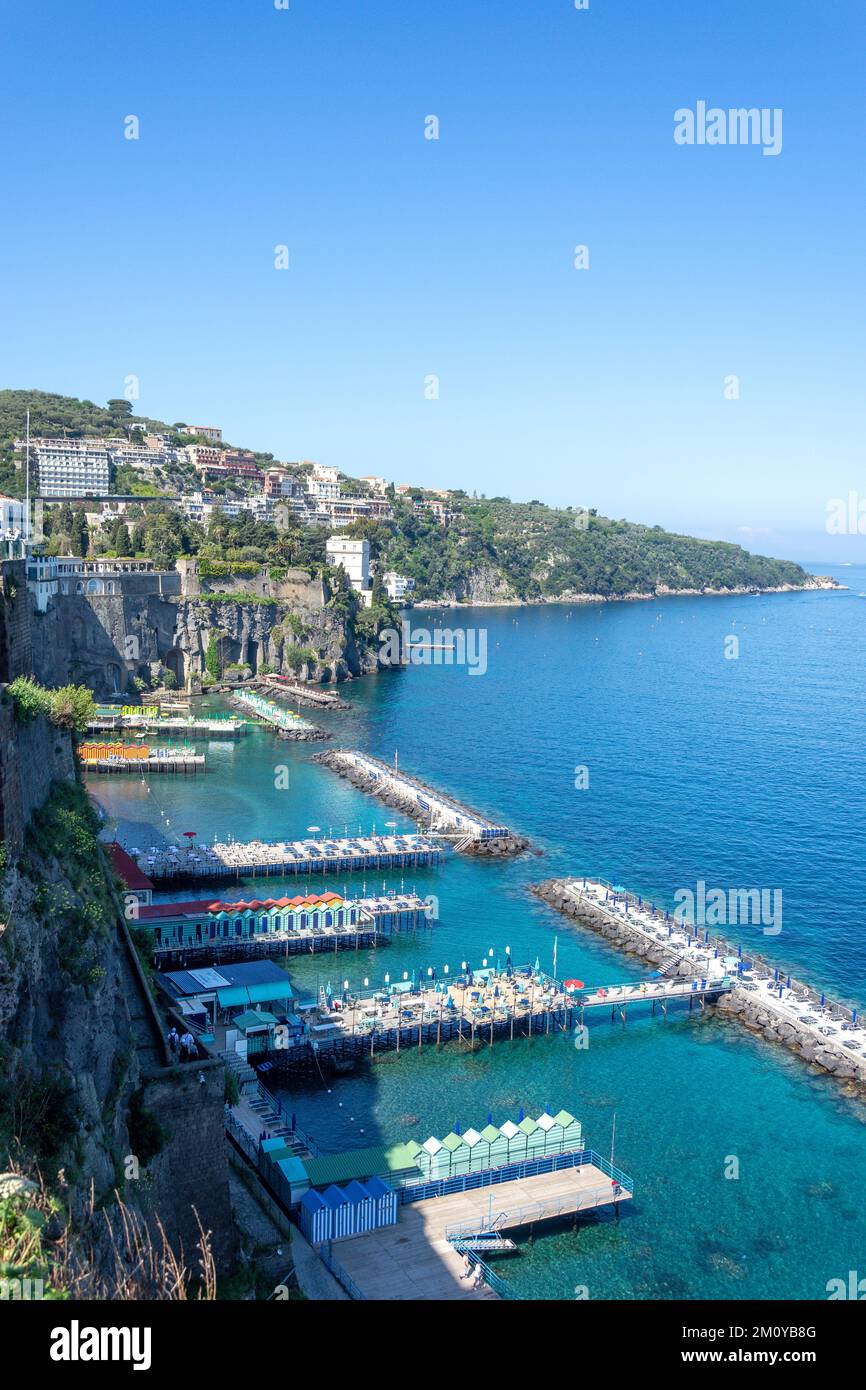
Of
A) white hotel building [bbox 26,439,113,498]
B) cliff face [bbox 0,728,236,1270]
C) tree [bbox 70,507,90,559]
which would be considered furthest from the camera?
white hotel building [bbox 26,439,113,498]

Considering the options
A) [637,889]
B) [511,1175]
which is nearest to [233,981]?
[511,1175]

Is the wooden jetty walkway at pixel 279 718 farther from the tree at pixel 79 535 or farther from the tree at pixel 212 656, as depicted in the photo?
the tree at pixel 79 535

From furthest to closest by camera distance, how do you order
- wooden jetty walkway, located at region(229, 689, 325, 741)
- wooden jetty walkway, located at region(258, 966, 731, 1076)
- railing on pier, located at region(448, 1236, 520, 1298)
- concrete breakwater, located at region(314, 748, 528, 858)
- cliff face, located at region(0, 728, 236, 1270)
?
wooden jetty walkway, located at region(229, 689, 325, 741) → concrete breakwater, located at region(314, 748, 528, 858) → wooden jetty walkway, located at region(258, 966, 731, 1076) → railing on pier, located at region(448, 1236, 520, 1298) → cliff face, located at region(0, 728, 236, 1270)

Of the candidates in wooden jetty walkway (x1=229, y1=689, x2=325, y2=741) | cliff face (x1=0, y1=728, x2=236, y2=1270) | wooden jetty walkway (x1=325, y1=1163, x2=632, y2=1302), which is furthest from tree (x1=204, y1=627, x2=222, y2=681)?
wooden jetty walkway (x1=325, y1=1163, x2=632, y2=1302)

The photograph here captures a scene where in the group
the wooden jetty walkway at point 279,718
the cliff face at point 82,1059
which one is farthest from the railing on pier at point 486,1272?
the wooden jetty walkway at point 279,718

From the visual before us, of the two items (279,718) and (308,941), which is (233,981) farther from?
(279,718)

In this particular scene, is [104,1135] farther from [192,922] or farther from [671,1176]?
[192,922]

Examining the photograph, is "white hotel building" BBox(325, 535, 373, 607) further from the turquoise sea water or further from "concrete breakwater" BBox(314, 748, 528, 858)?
"concrete breakwater" BBox(314, 748, 528, 858)
